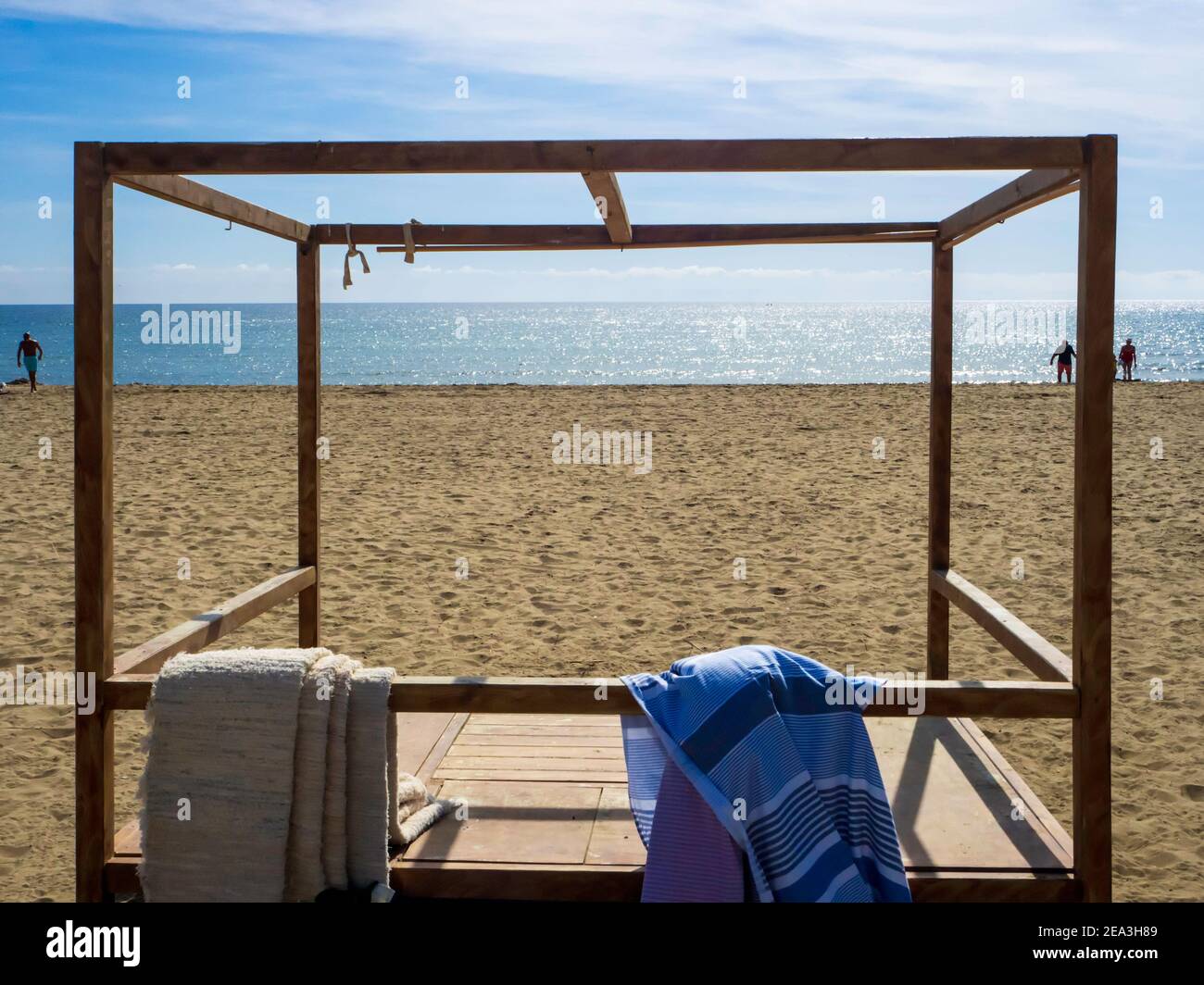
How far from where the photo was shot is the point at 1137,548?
28.3ft

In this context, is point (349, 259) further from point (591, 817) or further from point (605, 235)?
point (591, 817)

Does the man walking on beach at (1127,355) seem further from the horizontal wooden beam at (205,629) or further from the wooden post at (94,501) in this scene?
the wooden post at (94,501)

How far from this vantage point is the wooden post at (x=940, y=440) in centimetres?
444

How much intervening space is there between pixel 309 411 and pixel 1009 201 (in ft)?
8.80

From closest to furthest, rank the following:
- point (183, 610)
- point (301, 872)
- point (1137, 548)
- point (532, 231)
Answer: point (301, 872), point (532, 231), point (183, 610), point (1137, 548)

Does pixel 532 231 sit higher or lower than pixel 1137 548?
higher

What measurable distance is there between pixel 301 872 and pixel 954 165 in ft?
7.99

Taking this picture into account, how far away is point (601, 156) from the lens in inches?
112

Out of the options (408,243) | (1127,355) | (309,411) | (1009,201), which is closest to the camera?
(1009,201)

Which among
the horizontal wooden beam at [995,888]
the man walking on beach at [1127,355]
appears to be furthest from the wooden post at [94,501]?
the man walking on beach at [1127,355]

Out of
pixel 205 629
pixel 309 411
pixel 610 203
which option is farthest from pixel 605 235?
pixel 205 629
